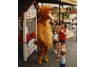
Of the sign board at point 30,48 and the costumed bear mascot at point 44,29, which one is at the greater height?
the costumed bear mascot at point 44,29

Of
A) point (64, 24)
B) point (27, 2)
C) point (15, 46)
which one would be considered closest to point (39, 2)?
point (27, 2)

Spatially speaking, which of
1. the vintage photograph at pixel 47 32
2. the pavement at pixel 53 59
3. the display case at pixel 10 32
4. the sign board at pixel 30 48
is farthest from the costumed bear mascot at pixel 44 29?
the display case at pixel 10 32

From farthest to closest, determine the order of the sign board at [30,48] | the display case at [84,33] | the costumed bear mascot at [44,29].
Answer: the sign board at [30,48] → the costumed bear mascot at [44,29] → the display case at [84,33]

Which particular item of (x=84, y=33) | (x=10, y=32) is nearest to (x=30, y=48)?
(x=10, y=32)

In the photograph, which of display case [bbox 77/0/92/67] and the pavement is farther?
the pavement

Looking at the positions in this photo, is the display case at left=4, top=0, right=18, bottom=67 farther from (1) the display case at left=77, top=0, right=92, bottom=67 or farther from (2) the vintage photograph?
(1) the display case at left=77, top=0, right=92, bottom=67

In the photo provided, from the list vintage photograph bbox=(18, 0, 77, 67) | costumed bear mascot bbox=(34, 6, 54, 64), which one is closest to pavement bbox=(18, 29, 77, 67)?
vintage photograph bbox=(18, 0, 77, 67)

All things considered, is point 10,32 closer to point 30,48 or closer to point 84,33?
point 30,48

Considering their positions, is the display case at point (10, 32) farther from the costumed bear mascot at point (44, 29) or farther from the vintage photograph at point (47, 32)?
the costumed bear mascot at point (44, 29)

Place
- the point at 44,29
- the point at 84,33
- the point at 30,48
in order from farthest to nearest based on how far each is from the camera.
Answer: the point at 30,48
the point at 44,29
the point at 84,33

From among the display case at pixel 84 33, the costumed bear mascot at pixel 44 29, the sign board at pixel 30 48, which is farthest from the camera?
the sign board at pixel 30 48

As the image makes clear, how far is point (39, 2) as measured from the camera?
2904mm

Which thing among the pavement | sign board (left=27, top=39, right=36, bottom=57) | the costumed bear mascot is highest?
the costumed bear mascot

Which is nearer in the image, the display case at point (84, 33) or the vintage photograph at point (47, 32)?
the display case at point (84, 33)
